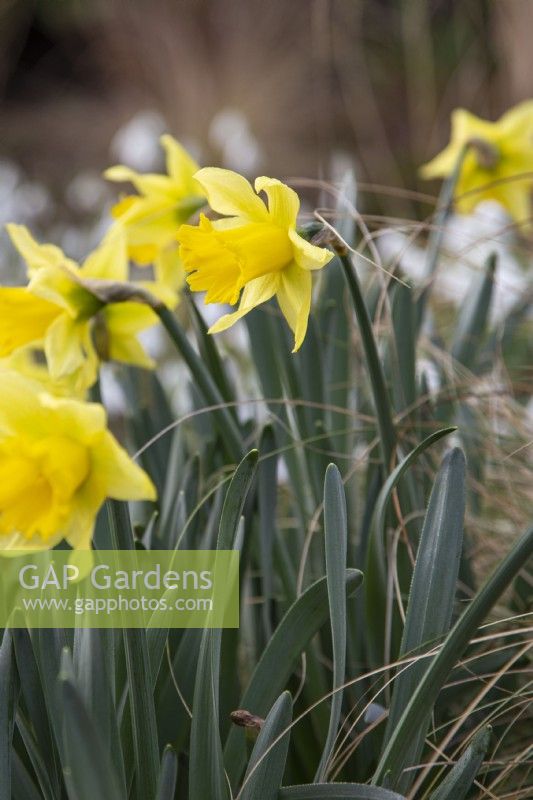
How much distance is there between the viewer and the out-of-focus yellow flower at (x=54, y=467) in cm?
46

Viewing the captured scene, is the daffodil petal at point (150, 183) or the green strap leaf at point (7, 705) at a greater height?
the daffodil petal at point (150, 183)

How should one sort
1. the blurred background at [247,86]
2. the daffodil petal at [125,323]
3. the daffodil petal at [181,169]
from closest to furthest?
the daffodil petal at [125,323]
the daffodil petal at [181,169]
the blurred background at [247,86]

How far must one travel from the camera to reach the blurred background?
152 inches

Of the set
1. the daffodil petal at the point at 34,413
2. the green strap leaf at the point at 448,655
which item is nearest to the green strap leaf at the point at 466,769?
the green strap leaf at the point at 448,655

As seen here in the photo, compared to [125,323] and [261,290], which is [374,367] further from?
[125,323]

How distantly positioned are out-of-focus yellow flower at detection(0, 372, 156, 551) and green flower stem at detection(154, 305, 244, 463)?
0.56ft

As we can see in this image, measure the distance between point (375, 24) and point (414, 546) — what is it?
14.4ft

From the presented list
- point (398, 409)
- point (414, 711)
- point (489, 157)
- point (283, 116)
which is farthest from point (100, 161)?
point (414, 711)

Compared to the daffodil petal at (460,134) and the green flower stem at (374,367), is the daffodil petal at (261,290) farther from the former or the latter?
the daffodil petal at (460,134)

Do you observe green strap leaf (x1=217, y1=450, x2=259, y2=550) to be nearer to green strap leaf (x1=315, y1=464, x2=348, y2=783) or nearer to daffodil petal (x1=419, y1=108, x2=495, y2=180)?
green strap leaf (x1=315, y1=464, x2=348, y2=783)

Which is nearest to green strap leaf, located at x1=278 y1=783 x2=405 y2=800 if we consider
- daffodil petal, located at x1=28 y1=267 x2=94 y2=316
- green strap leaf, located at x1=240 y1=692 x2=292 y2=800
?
green strap leaf, located at x1=240 y1=692 x2=292 y2=800

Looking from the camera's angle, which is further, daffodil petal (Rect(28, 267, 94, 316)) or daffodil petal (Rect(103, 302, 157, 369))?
daffodil petal (Rect(103, 302, 157, 369))

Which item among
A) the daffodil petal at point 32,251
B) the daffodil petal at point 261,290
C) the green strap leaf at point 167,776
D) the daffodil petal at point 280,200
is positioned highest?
the daffodil petal at point 280,200

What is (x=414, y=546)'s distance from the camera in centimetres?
72
